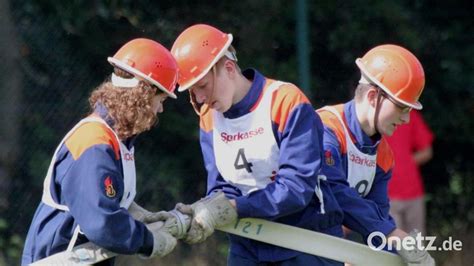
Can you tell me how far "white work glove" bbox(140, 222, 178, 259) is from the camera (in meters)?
4.93

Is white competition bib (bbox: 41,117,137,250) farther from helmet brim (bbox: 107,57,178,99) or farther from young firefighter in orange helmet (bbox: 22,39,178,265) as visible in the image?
helmet brim (bbox: 107,57,178,99)

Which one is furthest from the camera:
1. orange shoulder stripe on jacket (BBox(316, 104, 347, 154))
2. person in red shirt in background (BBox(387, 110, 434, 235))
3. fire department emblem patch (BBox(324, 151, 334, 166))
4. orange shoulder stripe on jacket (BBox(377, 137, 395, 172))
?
person in red shirt in background (BBox(387, 110, 434, 235))

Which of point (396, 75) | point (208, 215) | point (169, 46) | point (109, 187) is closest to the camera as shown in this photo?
point (109, 187)

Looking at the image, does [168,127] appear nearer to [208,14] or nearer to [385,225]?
[208,14]

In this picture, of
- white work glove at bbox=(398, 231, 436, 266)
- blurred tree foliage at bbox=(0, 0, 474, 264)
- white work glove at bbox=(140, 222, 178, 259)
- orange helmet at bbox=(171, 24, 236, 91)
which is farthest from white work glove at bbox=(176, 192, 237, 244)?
blurred tree foliage at bbox=(0, 0, 474, 264)

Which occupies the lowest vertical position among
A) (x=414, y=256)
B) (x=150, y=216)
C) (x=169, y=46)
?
(x=169, y=46)

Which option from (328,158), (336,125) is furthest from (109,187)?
(336,125)

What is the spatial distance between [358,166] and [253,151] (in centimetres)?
61

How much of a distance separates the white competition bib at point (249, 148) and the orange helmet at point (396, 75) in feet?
1.76

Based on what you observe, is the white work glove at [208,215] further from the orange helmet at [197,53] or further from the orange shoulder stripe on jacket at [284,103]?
the orange helmet at [197,53]

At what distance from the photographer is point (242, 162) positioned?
17.3ft

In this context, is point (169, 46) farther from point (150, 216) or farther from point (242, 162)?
point (150, 216)

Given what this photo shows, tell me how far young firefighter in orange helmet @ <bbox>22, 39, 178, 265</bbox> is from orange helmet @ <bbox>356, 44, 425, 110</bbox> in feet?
3.45

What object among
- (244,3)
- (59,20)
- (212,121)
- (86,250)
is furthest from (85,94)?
(86,250)
